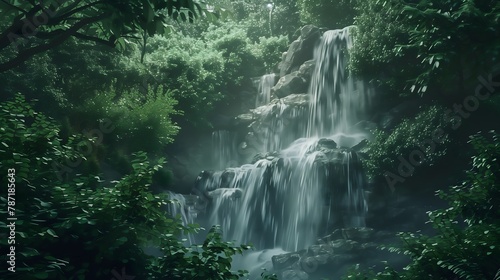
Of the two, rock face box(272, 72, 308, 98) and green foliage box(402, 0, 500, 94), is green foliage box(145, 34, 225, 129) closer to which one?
rock face box(272, 72, 308, 98)

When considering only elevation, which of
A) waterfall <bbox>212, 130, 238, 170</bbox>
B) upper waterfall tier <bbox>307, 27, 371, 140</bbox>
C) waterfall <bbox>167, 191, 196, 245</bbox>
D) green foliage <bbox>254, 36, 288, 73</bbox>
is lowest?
waterfall <bbox>167, 191, 196, 245</bbox>

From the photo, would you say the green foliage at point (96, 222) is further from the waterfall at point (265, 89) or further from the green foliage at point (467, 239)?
the waterfall at point (265, 89)

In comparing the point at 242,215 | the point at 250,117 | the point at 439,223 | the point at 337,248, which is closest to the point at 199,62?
the point at 250,117

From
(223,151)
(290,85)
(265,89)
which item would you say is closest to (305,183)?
(223,151)

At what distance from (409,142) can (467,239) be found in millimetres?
10518

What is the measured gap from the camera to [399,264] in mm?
13766

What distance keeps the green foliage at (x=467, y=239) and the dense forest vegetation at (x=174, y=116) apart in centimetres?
2

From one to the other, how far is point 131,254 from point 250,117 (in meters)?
20.2

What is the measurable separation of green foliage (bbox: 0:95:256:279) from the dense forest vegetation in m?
0.02

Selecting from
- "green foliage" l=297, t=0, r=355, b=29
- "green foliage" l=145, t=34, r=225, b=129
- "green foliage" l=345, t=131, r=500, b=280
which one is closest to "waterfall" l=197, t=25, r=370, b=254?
"green foliage" l=145, t=34, r=225, b=129

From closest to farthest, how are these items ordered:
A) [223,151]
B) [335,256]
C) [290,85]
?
[335,256] → [290,85] → [223,151]

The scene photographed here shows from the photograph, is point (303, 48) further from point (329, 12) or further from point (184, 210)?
point (184, 210)

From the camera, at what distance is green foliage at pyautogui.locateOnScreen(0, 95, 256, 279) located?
173 inches

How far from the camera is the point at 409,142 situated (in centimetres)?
1633
